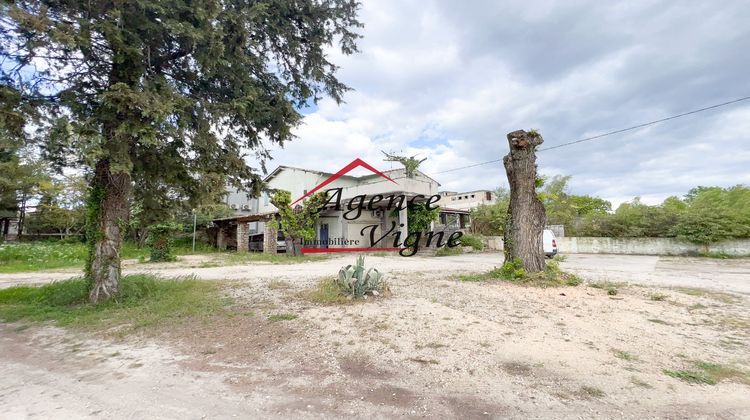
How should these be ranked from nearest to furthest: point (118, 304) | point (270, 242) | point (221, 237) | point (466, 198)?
1. point (118, 304)
2. point (270, 242)
3. point (221, 237)
4. point (466, 198)

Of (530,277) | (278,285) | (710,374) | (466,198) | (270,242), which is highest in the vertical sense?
(466,198)

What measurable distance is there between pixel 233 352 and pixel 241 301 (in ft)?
8.76

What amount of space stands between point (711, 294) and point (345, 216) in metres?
15.4

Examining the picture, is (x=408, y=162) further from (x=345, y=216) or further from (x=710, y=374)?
Answer: (x=710, y=374)

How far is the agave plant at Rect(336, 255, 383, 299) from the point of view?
6.04m

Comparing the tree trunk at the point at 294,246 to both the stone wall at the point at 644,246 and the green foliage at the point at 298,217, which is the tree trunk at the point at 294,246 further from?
the stone wall at the point at 644,246

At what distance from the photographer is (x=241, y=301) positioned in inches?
244

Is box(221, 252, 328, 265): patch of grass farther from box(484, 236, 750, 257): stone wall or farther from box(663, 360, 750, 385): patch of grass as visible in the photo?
box(484, 236, 750, 257): stone wall

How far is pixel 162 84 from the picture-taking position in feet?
16.7

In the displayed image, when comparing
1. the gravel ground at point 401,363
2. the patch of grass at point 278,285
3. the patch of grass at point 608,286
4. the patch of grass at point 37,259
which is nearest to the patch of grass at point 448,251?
the patch of grass at point 608,286

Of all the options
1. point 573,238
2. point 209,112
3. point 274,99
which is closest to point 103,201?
point 209,112

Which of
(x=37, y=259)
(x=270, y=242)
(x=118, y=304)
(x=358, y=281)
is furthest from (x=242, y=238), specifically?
(x=358, y=281)

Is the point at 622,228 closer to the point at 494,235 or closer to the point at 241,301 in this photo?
the point at 494,235

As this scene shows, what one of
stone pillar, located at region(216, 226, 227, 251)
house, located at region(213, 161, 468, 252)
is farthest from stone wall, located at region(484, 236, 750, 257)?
stone pillar, located at region(216, 226, 227, 251)
